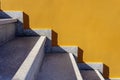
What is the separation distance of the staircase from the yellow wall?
0.49 feet

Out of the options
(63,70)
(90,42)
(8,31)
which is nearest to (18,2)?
(8,31)

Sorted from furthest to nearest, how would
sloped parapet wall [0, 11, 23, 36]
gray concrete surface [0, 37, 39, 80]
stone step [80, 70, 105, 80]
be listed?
sloped parapet wall [0, 11, 23, 36] → stone step [80, 70, 105, 80] → gray concrete surface [0, 37, 39, 80]

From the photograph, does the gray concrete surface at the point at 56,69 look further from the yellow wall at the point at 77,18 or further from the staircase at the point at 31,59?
the yellow wall at the point at 77,18

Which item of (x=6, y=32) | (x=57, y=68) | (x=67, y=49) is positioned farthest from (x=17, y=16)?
(x=57, y=68)

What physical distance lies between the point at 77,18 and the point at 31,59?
5.36 ft

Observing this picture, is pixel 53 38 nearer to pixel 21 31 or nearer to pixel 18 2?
pixel 21 31

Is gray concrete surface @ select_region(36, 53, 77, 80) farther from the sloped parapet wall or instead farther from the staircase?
the sloped parapet wall

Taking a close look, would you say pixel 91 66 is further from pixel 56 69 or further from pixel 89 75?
pixel 56 69

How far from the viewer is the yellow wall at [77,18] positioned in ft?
10.6

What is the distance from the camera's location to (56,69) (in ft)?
7.68

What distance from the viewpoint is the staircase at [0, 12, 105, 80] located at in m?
1.56

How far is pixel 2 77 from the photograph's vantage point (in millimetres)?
1387

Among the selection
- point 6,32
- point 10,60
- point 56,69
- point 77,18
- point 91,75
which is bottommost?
point 91,75

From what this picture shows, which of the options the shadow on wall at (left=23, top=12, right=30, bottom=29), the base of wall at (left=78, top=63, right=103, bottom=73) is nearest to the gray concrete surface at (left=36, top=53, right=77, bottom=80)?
the base of wall at (left=78, top=63, right=103, bottom=73)
